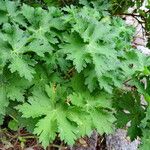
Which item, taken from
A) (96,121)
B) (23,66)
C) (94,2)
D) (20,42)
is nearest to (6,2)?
(20,42)

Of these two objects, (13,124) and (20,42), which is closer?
(20,42)

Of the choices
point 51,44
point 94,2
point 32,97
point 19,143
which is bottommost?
point 19,143

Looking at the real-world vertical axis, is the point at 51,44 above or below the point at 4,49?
above

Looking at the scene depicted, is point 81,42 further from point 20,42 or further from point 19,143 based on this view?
point 19,143

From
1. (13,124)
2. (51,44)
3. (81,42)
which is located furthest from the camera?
(13,124)

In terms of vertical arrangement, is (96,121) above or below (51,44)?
below

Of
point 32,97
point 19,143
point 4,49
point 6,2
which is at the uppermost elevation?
point 6,2

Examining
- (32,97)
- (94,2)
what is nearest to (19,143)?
(32,97)

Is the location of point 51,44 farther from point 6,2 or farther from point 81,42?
point 6,2

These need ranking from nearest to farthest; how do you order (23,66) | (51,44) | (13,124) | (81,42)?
(23,66) < (81,42) < (51,44) < (13,124)
